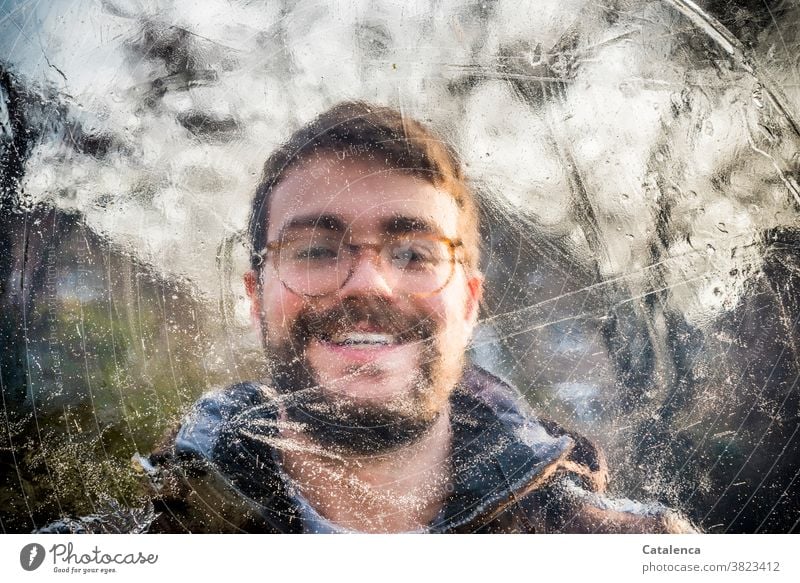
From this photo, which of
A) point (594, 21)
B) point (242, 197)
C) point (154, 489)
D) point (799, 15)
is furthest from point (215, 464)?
point (799, 15)

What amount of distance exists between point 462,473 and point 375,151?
0.66m

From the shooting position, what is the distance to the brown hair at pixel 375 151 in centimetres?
128

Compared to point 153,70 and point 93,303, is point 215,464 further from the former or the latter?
point 153,70

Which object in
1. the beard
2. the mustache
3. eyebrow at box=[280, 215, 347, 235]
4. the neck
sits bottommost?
the neck

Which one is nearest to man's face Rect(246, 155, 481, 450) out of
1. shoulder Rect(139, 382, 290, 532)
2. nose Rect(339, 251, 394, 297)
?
nose Rect(339, 251, 394, 297)

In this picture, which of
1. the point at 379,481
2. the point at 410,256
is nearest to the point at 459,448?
the point at 379,481

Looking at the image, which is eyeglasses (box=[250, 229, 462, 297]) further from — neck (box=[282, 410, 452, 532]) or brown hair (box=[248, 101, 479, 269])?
neck (box=[282, 410, 452, 532])

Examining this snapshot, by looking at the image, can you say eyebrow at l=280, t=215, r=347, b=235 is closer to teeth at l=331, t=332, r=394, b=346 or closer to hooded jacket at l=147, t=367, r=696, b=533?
teeth at l=331, t=332, r=394, b=346

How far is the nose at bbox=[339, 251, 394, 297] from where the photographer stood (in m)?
1.25

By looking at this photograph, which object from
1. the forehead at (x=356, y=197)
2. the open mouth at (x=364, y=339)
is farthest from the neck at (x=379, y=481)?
the forehead at (x=356, y=197)

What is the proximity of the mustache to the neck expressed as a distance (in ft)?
0.63

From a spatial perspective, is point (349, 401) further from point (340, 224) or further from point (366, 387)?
point (340, 224)

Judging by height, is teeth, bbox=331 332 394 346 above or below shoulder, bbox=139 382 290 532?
above
